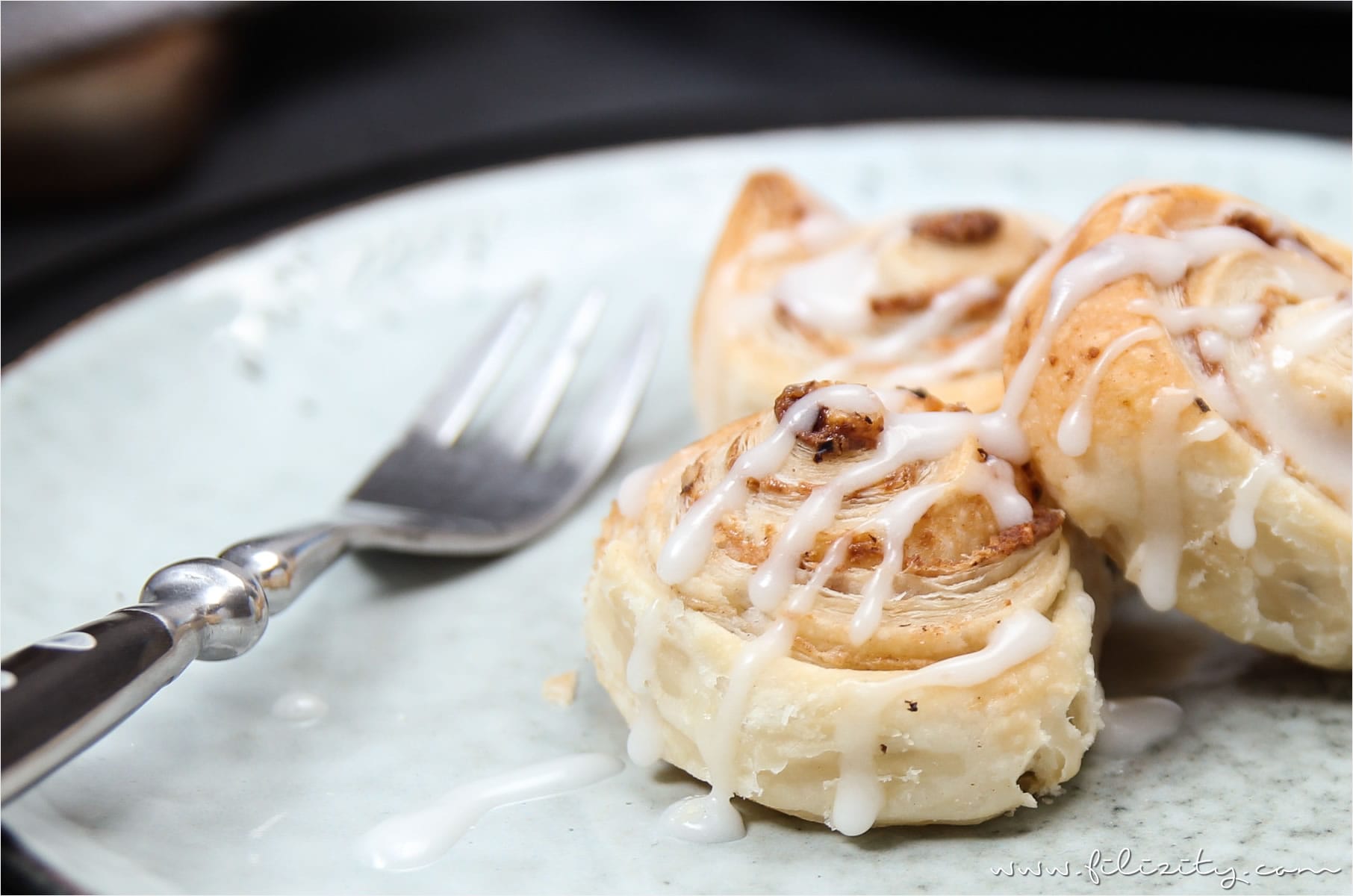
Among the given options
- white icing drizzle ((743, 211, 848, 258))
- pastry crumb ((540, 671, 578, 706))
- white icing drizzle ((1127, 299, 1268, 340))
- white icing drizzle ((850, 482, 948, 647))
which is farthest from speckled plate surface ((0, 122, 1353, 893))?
white icing drizzle ((1127, 299, 1268, 340))

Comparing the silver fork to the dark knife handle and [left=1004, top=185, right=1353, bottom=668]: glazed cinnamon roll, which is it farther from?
[left=1004, top=185, right=1353, bottom=668]: glazed cinnamon roll

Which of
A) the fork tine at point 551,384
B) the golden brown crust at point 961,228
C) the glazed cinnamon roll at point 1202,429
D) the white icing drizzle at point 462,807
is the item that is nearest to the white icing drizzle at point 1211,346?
the glazed cinnamon roll at point 1202,429

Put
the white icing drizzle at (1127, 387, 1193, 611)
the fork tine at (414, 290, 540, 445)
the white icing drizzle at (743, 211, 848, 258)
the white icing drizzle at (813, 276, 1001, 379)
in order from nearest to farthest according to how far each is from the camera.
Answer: the white icing drizzle at (1127, 387, 1193, 611) < the white icing drizzle at (813, 276, 1001, 379) < the fork tine at (414, 290, 540, 445) < the white icing drizzle at (743, 211, 848, 258)

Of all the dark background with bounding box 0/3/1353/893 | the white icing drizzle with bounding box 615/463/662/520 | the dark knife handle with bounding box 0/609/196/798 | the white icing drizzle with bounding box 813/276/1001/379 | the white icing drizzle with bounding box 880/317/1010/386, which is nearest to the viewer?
the dark knife handle with bounding box 0/609/196/798

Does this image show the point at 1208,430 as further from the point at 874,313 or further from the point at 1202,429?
the point at 874,313

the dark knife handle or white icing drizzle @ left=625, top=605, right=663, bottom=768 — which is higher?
the dark knife handle

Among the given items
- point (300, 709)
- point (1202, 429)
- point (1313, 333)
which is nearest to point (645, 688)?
point (300, 709)

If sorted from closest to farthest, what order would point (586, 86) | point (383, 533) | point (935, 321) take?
point (383, 533)
point (935, 321)
point (586, 86)

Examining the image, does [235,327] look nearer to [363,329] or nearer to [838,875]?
[363,329]
